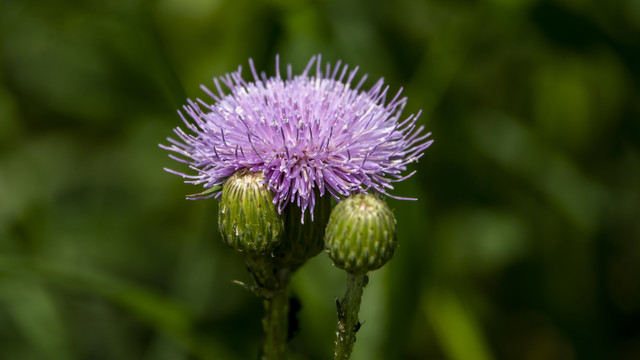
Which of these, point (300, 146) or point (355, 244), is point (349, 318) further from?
point (300, 146)

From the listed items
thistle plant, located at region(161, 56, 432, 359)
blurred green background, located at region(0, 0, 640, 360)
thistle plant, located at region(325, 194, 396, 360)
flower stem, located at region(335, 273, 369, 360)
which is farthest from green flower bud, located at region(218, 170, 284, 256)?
blurred green background, located at region(0, 0, 640, 360)

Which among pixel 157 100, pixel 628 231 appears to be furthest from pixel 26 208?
pixel 628 231

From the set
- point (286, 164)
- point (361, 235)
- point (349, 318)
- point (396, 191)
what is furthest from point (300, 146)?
point (396, 191)

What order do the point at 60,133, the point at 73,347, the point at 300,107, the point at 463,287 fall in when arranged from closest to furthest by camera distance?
the point at 300,107 < the point at 73,347 < the point at 463,287 < the point at 60,133

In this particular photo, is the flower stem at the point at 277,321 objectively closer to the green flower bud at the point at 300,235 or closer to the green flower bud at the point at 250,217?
the green flower bud at the point at 300,235

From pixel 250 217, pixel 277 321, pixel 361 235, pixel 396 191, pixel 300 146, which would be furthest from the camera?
pixel 396 191

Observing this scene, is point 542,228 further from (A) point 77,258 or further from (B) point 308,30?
(A) point 77,258
